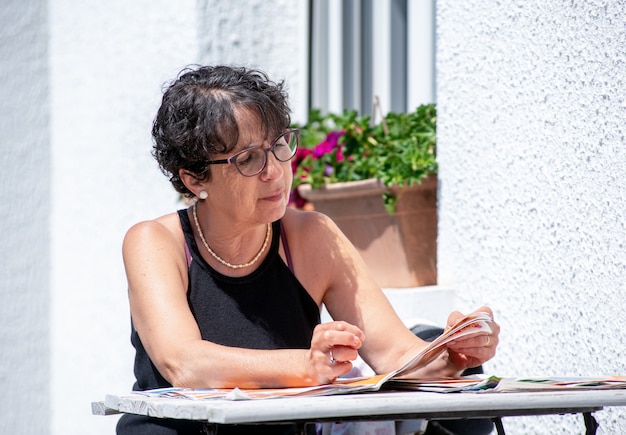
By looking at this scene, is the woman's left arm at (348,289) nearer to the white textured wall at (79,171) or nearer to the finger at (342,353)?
the finger at (342,353)

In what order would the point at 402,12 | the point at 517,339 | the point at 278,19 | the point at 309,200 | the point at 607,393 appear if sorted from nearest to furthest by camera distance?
1. the point at 607,393
2. the point at 517,339
3. the point at 309,200
4. the point at 402,12
5. the point at 278,19

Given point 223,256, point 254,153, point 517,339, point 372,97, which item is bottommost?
point 517,339

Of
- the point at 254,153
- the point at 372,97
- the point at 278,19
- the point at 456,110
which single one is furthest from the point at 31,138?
the point at 254,153

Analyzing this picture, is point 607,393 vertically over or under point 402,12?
under

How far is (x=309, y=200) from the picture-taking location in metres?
3.79

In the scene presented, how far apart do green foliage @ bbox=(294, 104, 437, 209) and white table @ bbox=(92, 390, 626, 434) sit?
5.80ft

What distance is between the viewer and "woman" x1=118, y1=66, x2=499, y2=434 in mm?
2084

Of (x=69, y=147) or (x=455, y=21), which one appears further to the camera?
(x=69, y=147)

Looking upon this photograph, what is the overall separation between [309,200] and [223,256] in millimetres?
1451

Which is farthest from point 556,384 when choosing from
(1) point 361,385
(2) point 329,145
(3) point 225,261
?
(2) point 329,145

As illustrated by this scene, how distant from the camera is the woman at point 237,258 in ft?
6.84

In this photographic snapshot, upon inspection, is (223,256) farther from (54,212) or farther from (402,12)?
(54,212)

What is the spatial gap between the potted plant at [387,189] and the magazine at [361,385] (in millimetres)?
1485

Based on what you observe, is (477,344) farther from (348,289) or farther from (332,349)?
(348,289)
